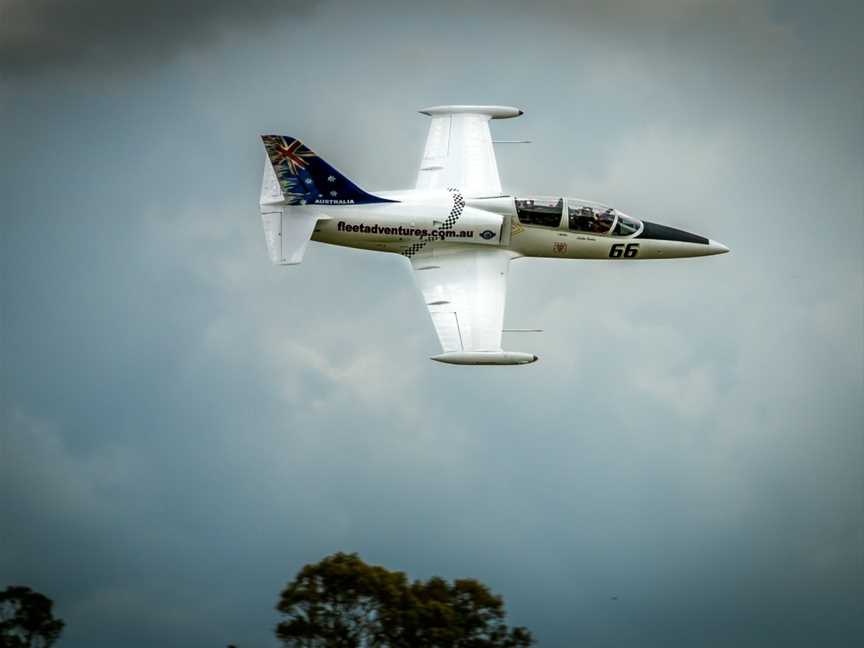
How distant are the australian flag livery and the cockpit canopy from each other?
397 centimetres

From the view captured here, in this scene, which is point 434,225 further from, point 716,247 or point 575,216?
point 716,247

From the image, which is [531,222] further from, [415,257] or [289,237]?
[289,237]

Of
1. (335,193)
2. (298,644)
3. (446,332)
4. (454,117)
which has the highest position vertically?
(454,117)

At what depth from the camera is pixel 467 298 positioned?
4344 cm

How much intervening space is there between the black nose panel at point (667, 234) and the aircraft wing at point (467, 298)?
11.7 ft

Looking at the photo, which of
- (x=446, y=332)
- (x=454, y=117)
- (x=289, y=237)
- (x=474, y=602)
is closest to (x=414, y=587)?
(x=474, y=602)

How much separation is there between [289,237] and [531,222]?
5.77 m

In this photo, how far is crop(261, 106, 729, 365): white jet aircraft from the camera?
43.2 m

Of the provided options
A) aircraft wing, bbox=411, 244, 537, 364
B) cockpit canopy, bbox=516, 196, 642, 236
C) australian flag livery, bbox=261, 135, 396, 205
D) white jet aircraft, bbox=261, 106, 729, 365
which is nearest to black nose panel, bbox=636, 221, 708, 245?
white jet aircraft, bbox=261, 106, 729, 365

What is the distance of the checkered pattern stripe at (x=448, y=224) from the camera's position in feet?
144

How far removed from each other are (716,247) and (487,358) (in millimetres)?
7620

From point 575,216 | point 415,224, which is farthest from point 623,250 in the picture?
point 415,224

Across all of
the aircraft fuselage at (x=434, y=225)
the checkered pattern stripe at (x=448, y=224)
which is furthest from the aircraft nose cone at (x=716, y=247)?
the checkered pattern stripe at (x=448, y=224)

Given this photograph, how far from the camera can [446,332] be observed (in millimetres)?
42719
